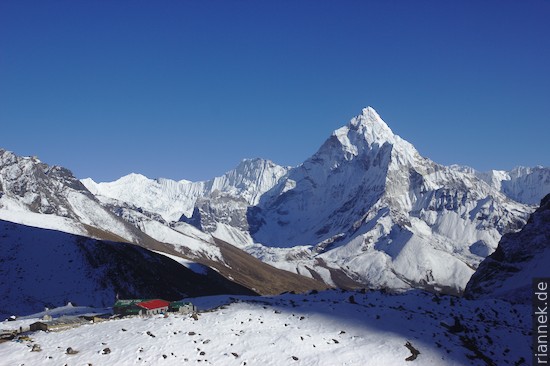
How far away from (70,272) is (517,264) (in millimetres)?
120663

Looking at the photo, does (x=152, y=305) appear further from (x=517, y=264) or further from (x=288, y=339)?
(x=517, y=264)

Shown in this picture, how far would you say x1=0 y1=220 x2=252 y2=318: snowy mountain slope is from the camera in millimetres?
112938

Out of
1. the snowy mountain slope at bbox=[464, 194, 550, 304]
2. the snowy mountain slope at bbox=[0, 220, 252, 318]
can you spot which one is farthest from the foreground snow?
the snowy mountain slope at bbox=[464, 194, 550, 304]

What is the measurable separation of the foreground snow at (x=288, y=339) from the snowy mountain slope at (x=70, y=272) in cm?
7152

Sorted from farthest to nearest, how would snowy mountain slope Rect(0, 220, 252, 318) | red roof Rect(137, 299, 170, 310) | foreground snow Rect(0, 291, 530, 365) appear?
snowy mountain slope Rect(0, 220, 252, 318) < red roof Rect(137, 299, 170, 310) < foreground snow Rect(0, 291, 530, 365)

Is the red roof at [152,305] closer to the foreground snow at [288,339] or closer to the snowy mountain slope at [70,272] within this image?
the foreground snow at [288,339]

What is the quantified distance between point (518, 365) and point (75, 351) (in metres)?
30.1

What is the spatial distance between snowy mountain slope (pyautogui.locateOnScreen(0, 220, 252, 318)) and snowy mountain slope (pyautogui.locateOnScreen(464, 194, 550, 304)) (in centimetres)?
8319

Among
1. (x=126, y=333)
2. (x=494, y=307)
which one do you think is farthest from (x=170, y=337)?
(x=494, y=307)

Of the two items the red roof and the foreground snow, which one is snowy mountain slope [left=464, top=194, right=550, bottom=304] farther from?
the red roof

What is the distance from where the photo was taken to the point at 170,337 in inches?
1427

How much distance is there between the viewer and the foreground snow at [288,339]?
109ft

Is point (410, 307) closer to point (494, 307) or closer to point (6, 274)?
point (494, 307)

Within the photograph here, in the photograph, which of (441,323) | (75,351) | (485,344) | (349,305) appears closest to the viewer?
(75,351)
